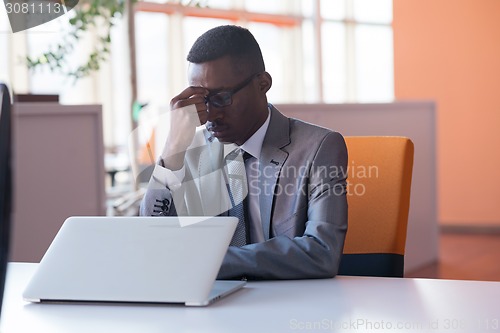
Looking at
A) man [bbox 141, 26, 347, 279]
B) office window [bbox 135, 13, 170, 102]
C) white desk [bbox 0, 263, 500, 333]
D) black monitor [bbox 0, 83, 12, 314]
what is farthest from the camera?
office window [bbox 135, 13, 170, 102]

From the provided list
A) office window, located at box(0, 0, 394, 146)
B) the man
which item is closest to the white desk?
the man

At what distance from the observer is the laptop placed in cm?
136

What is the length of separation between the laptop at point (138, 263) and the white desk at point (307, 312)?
2 cm

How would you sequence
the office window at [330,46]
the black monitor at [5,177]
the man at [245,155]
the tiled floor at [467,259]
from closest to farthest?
the black monitor at [5,177]
the man at [245,155]
the tiled floor at [467,259]
the office window at [330,46]

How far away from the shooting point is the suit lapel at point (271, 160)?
191cm

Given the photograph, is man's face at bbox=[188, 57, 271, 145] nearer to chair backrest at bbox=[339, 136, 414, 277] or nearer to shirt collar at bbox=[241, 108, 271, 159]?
shirt collar at bbox=[241, 108, 271, 159]

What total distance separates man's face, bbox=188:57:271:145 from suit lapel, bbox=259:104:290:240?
0.05 metres

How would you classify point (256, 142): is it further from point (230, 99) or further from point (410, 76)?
point (410, 76)

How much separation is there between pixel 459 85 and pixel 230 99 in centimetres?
524

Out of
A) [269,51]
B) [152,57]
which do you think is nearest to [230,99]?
[152,57]

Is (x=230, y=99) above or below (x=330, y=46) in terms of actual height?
below

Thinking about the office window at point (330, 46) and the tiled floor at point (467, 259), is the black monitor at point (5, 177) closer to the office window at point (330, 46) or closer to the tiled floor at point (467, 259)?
the tiled floor at point (467, 259)

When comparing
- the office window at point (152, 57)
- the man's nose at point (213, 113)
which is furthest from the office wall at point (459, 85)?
the man's nose at point (213, 113)

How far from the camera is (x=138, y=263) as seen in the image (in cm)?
140
